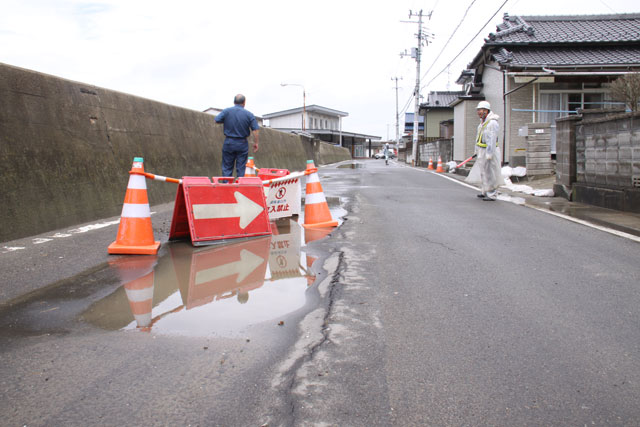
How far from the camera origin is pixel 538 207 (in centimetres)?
939

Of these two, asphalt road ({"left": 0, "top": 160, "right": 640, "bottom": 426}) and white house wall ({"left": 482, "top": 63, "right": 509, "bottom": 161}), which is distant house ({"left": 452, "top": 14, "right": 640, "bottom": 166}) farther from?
asphalt road ({"left": 0, "top": 160, "right": 640, "bottom": 426})

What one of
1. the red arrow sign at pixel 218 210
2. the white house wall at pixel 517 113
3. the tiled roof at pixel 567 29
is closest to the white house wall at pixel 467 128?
the tiled roof at pixel 567 29

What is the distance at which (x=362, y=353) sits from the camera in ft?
8.70

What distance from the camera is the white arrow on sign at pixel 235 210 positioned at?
5.50 meters

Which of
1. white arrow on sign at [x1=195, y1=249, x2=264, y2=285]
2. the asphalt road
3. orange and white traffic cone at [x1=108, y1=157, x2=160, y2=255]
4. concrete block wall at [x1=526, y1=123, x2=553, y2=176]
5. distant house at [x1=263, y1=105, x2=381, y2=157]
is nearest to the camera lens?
the asphalt road

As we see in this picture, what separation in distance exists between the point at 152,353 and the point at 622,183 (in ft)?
27.7

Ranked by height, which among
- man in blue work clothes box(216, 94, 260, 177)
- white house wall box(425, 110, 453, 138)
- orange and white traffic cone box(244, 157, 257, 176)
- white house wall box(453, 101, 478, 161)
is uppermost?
white house wall box(425, 110, 453, 138)

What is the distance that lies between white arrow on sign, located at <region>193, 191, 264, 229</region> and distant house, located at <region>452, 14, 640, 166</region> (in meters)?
14.8

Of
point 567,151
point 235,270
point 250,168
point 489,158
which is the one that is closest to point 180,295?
point 235,270

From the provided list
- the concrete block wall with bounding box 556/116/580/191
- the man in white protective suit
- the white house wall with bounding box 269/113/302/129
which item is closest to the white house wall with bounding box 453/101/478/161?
the concrete block wall with bounding box 556/116/580/191

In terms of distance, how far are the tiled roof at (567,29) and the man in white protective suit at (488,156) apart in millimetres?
11871

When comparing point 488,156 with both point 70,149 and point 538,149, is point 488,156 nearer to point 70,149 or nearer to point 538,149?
point 538,149

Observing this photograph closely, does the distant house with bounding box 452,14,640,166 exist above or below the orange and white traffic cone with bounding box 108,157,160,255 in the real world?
above

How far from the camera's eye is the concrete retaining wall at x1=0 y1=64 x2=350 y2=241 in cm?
561
